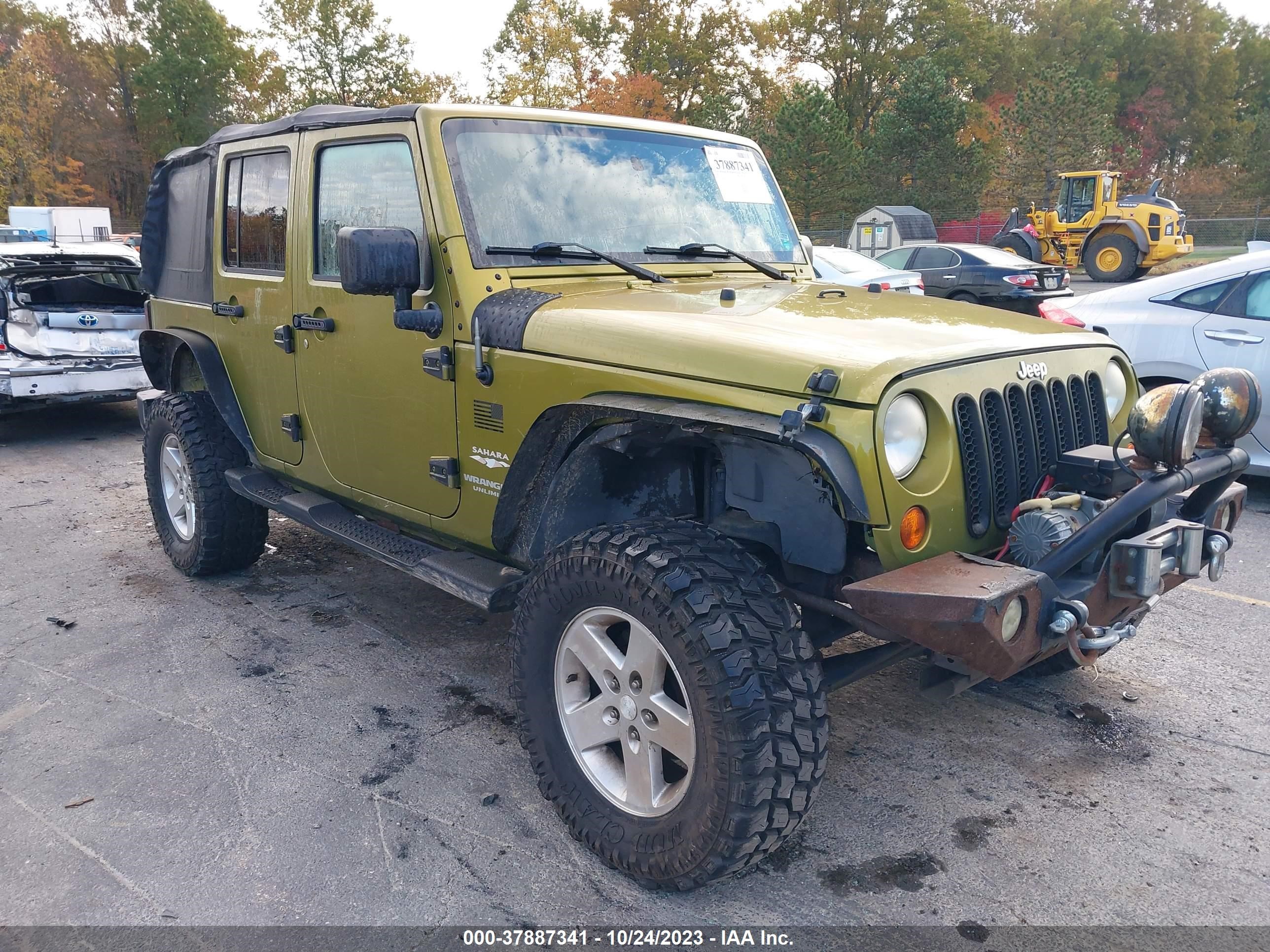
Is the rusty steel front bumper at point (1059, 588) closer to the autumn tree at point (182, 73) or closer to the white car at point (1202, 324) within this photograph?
the white car at point (1202, 324)

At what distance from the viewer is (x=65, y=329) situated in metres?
8.85

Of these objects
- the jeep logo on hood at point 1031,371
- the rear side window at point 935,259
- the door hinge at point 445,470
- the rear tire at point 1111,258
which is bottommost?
the door hinge at point 445,470

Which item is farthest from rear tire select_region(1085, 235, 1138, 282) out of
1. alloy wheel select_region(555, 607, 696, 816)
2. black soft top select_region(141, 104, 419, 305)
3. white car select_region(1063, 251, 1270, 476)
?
alloy wheel select_region(555, 607, 696, 816)

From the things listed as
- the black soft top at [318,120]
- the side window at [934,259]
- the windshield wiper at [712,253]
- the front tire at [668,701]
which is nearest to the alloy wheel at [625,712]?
the front tire at [668,701]

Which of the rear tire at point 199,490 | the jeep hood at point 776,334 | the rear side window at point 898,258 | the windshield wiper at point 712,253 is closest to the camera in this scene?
the jeep hood at point 776,334

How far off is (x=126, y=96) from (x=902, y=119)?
40726 millimetres

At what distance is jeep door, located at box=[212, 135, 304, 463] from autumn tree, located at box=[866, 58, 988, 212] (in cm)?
4012

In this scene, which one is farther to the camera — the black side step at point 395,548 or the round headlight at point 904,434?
the black side step at point 395,548

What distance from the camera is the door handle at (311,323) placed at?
3988mm

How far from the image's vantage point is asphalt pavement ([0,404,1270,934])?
8.93ft

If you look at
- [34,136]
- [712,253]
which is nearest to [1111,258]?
[712,253]

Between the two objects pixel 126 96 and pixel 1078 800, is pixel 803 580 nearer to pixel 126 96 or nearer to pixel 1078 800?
pixel 1078 800

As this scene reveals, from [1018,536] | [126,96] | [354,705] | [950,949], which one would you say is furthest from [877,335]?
[126,96]

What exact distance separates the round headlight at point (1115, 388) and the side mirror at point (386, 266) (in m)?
2.27
